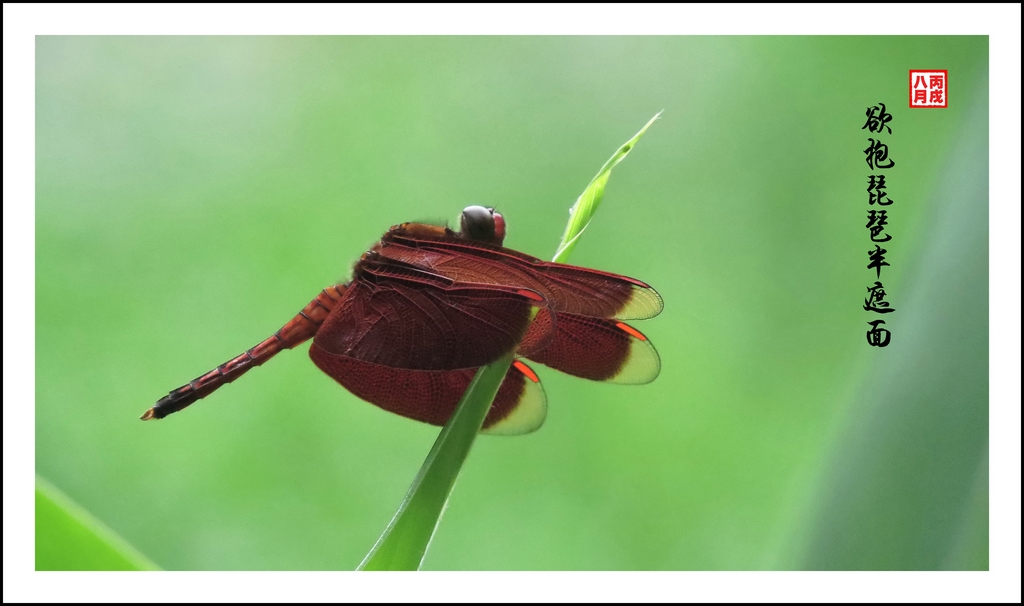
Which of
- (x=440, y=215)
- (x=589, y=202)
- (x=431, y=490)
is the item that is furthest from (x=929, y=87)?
(x=440, y=215)

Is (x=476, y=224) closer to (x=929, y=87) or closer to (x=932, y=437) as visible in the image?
(x=932, y=437)

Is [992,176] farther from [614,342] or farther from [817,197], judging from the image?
[817,197]

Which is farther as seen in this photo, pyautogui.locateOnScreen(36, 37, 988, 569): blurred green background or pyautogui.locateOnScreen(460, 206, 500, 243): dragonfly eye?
pyautogui.locateOnScreen(36, 37, 988, 569): blurred green background

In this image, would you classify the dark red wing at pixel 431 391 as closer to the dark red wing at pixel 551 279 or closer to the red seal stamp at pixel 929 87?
the dark red wing at pixel 551 279

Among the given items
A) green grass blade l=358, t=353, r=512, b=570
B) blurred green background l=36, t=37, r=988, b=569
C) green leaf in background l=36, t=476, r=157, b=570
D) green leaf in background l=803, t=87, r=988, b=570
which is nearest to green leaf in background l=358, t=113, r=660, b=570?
green grass blade l=358, t=353, r=512, b=570

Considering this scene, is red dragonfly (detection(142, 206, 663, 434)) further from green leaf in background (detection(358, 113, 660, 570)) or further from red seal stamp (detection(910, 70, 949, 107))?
red seal stamp (detection(910, 70, 949, 107))

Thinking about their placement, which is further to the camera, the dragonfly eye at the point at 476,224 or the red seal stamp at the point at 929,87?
the red seal stamp at the point at 929,87

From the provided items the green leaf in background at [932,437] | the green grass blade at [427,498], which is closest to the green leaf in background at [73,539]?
the green grass blade at [427,498]

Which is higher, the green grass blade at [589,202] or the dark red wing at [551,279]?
the green grass blade at [589,202]
